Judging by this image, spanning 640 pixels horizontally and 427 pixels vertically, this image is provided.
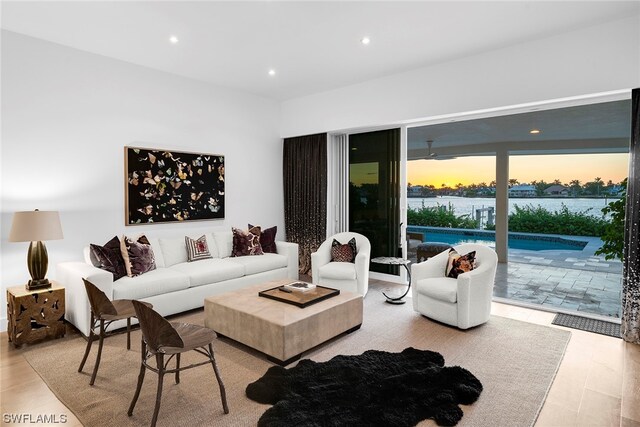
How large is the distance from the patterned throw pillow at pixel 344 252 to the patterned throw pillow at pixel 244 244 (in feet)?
3.74

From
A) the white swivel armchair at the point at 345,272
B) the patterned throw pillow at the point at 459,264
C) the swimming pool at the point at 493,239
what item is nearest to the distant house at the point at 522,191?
the swimming pool at the point at 493,239

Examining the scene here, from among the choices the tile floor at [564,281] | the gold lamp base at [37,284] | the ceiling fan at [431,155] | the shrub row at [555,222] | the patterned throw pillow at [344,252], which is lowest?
the tile floor at [564,281]

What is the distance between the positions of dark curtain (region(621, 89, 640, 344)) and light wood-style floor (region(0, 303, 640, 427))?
203 mm

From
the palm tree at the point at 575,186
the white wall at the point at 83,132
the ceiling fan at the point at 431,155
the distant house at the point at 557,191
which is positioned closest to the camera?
the white wall at the point at 83,132

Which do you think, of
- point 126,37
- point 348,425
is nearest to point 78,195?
point 126,37

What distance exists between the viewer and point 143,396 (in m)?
2.58

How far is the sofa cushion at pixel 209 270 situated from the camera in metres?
4.38

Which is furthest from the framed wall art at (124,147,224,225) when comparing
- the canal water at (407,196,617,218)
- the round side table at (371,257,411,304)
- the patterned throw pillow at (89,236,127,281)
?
the canal water at (407,196,617,218)

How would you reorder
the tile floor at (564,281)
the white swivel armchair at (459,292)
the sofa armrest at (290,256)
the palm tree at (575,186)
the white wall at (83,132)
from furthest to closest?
the sofa armrest at (290,256) < the palm tree at (575,186) < the tile floor at (564,281) < the white wall at (83,132) < the white swivel armchair at (459,292)

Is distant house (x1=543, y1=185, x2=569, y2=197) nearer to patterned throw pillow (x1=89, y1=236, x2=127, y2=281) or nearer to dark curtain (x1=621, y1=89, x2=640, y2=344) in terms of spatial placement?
dark curtain (x1=621, y1=89, x2=640, y2=344)

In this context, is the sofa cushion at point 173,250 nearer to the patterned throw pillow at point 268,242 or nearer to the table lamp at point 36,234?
the patterned throw pillow at point 268,242

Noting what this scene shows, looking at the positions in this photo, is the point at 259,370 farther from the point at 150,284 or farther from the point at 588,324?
the point at 588,324

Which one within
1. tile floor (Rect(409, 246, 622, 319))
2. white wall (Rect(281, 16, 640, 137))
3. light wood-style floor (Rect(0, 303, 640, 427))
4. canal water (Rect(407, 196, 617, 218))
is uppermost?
white wall (Rect(281, 16, 640, 137))

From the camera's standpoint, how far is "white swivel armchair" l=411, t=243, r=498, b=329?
372 centimetres
